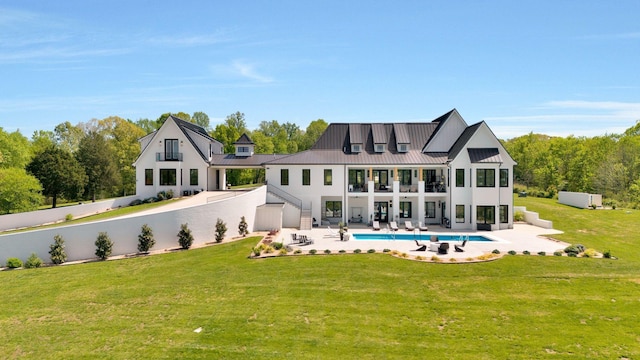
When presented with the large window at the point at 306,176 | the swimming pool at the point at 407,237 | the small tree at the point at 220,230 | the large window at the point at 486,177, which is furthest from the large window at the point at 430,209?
the small tree at the point at 220,230

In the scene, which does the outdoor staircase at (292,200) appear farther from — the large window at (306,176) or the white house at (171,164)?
the white house at (171,164)

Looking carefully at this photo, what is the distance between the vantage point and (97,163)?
5003 centimetres

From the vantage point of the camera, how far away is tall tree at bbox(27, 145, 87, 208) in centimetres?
4203

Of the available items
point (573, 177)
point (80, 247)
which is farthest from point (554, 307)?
point (573, 177)

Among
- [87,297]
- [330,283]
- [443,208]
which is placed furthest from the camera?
[443,208]

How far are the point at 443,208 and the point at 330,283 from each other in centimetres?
2118

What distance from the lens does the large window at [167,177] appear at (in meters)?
35.4

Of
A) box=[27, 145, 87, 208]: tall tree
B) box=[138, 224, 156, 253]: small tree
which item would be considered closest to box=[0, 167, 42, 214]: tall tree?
box=[27, 145, 87, 208]: tall tree

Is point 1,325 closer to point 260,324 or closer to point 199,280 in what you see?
point 199,280

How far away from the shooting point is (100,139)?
51.2 metres

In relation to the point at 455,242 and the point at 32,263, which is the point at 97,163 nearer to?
the point at 32,263

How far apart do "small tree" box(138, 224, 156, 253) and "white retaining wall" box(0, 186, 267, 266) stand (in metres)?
0.42

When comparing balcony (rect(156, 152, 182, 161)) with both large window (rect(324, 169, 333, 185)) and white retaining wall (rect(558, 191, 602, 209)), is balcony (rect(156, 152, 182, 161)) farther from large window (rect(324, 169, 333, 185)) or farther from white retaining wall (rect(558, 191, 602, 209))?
white retaining wall (rect(558, 191, 602, 209))

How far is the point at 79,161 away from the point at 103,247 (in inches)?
1479
